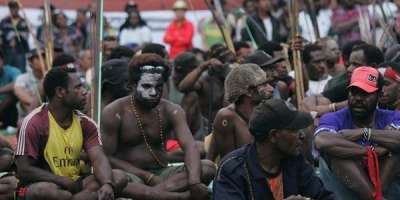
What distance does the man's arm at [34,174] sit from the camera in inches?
404

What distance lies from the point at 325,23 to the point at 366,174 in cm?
974

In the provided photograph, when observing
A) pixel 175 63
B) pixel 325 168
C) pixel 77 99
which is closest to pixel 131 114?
pixel 77 99

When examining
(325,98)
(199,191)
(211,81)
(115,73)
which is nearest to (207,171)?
(199,191)

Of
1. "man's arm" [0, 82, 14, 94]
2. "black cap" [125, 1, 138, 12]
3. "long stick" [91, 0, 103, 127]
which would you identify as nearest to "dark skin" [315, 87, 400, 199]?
"long stick" [91, 0, 103, 127]

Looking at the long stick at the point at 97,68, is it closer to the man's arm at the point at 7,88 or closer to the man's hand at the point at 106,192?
the man's hand at the point at 106,192

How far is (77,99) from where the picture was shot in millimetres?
10570

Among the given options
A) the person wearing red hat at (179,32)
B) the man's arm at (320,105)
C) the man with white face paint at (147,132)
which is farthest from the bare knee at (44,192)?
the person wearing red hat at (179,32)

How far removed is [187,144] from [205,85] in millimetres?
3675

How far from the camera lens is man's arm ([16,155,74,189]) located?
10.3m

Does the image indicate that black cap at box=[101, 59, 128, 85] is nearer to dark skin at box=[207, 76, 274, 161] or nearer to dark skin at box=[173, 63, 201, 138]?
dark skin at box=[207, 76, 274, 161]

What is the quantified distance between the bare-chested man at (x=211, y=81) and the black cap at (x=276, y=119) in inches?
207

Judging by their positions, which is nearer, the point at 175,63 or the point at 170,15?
the point at 175,63

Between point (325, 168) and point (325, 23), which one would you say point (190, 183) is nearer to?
point (325, 168)

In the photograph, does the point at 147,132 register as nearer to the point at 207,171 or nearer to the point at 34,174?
the point at 207,171
